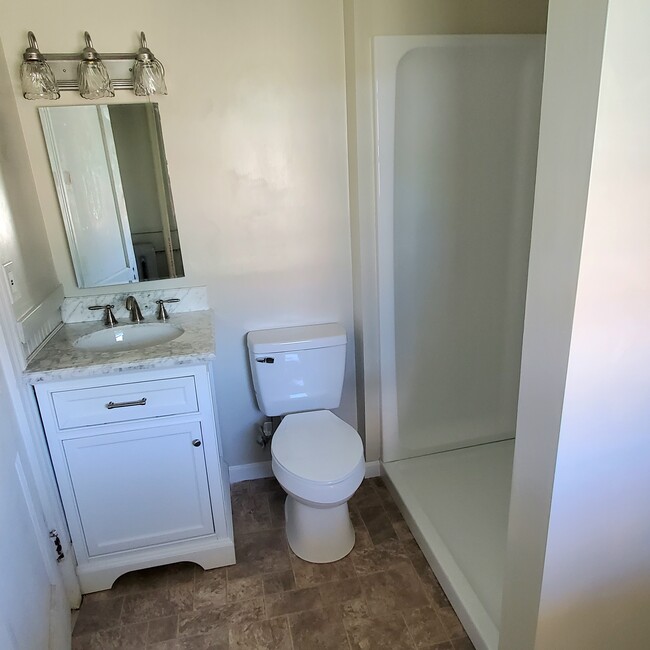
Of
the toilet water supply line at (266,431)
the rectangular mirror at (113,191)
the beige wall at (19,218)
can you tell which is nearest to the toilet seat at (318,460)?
the toilet water supply line at (266,431)

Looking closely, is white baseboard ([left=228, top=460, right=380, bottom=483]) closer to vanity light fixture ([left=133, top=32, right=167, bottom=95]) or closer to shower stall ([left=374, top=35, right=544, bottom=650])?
shower stall ([left=374, top=35, right=544, bottom=650])

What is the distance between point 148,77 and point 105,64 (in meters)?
0.18

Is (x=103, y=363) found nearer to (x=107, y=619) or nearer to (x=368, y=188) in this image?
(x=107, y=619)

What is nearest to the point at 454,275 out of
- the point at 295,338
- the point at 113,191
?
the point at 295,338

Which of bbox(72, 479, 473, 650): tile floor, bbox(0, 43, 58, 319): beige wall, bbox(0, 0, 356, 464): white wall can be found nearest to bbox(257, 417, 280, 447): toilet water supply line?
bbox(0, 0, 356, 464): white wall

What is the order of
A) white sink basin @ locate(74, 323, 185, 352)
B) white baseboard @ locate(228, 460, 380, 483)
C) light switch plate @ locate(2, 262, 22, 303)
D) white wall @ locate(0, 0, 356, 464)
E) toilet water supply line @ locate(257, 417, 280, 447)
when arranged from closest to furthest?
light switch plate @ locate(2, 262, 22, 303)
white wall @ locate(0, 0, 356, 464)
white sink basin @ locate(74, 323, 185, 352)
toilet water supply line @ locate(257, 417, 280, 447)
white baseboard @ locate(228, 460, 380, 483)

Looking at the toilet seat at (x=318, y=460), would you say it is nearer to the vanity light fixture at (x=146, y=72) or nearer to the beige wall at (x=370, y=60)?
the beige wall at (x=370, y=60)

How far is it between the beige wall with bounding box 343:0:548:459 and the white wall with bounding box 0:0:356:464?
94 mm

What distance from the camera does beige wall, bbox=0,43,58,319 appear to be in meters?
1.53

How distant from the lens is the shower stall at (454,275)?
1.93m

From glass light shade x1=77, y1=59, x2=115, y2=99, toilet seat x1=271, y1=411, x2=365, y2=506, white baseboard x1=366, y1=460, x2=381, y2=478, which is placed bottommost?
white baseboard x1=366, y1=460, x2=381, y2=478

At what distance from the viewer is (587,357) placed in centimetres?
94

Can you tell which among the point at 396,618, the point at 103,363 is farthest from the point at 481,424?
the point at 103,363

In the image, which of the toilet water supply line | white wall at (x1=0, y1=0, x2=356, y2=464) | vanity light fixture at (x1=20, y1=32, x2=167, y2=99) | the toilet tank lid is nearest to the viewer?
vanity light fixture at (x1=20, y1=32, x2=167, y2=99)
